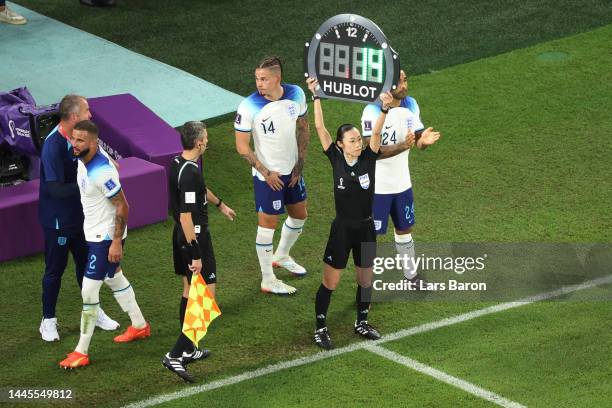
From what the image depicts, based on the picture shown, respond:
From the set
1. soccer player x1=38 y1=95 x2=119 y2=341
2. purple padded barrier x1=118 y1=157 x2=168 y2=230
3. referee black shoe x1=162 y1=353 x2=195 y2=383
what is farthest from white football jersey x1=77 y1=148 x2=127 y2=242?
purple padded barrier x1=118 y1=157 x2=168 y2=230

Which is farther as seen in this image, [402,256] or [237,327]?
[402,256]

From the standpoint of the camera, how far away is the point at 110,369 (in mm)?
10062

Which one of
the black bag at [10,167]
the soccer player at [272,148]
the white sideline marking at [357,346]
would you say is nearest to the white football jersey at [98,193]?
the white sideline marking at [357,346]

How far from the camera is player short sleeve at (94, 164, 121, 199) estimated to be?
9.56 metres

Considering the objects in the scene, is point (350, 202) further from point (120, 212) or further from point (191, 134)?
point (120, 212)

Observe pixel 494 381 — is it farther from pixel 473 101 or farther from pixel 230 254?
pixel 473 101

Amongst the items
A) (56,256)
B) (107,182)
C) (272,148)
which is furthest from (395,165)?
(56,256)

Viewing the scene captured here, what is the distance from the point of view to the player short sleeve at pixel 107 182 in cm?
956

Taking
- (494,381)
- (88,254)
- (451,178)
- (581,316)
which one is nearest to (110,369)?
(88,254)

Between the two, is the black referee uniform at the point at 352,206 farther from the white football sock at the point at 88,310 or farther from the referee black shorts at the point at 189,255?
the white football sock at the point at 88,310

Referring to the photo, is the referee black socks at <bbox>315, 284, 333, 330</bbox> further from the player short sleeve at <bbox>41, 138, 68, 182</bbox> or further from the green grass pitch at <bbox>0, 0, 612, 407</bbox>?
the player short sleeve at <bbox>41, 138, 68, 182</bbox>

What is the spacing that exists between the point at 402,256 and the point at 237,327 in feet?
6.07

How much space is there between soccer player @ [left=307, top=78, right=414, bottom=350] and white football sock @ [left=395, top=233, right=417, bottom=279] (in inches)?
41.4

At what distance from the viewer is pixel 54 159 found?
10.0 metres
